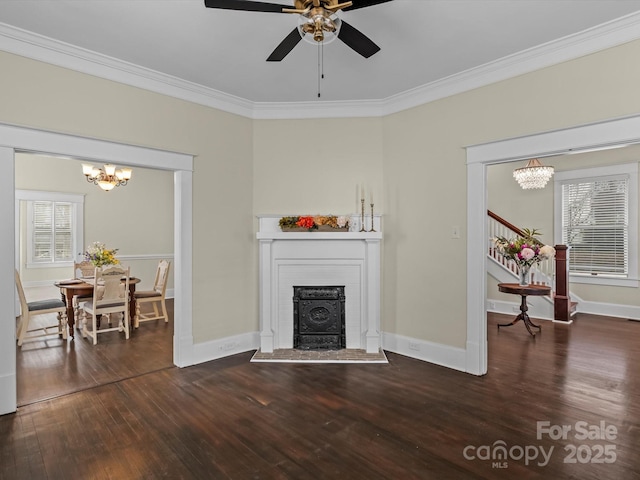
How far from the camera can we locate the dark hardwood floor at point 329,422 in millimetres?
2262

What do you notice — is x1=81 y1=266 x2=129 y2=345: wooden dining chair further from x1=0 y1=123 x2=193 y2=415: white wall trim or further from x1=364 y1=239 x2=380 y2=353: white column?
x1=364 y1=239 x2=380 y2=353: white column

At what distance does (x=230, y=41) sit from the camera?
316 cm

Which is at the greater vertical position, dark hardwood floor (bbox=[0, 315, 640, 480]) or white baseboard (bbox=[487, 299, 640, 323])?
white baseboard (bbox=[487, 299, 640, 323])

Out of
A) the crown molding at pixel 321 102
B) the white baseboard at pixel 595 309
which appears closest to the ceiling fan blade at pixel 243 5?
the crown molding at pixel 321 102

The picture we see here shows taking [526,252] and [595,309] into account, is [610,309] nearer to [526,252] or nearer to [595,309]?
[595,309]

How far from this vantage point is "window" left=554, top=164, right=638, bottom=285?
6.39 meters

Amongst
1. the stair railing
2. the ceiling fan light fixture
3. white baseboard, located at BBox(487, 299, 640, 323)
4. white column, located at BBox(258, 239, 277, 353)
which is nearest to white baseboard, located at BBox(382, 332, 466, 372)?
white column, located at BBox(258, 239, 277, 353)

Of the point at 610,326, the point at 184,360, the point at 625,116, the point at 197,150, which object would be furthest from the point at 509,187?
the point at 184,360

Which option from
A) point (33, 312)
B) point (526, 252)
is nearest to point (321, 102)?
point (526, 252)

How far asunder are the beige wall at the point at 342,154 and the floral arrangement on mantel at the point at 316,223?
282 millimetres

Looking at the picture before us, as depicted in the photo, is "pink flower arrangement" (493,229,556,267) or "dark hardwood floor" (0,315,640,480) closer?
"dark hardwood floor" (0,315,640,480)

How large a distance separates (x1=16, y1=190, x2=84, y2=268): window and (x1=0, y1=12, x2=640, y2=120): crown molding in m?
4.80

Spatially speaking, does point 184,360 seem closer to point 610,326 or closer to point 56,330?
point 56,330

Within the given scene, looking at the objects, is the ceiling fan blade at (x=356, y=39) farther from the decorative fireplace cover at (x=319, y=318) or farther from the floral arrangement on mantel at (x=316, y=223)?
the decorative fireplace cover at (x=319, y=318)
